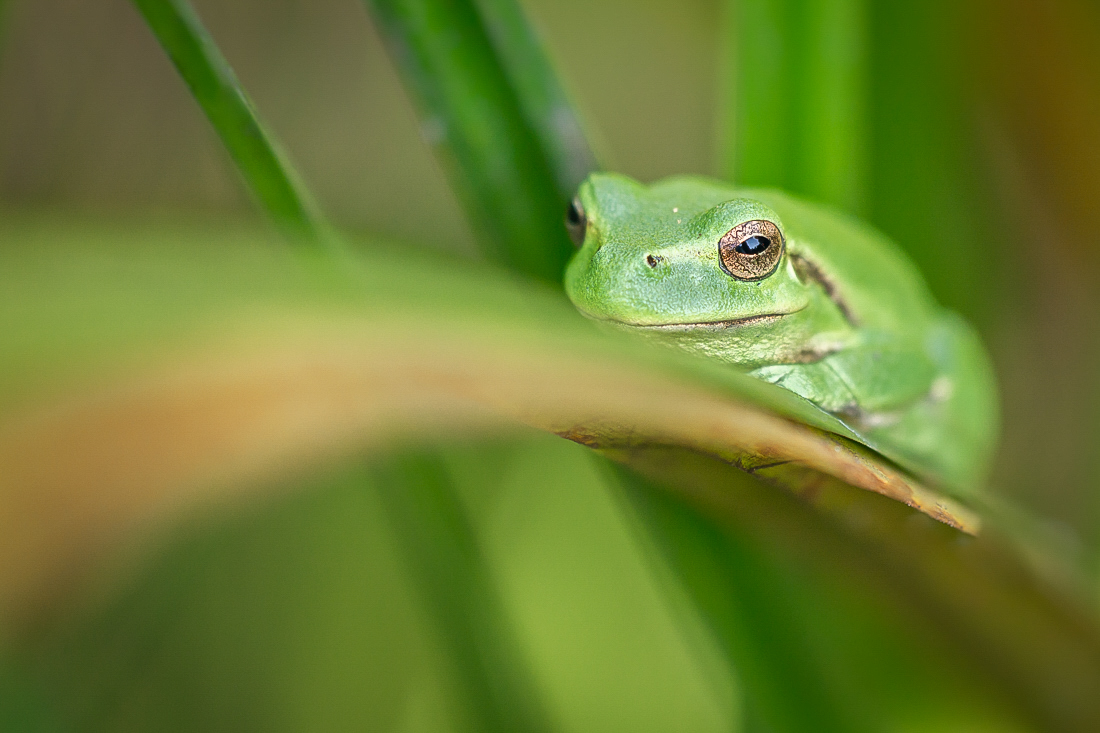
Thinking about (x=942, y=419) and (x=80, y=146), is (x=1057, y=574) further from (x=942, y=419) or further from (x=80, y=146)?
(x=80, y=146)

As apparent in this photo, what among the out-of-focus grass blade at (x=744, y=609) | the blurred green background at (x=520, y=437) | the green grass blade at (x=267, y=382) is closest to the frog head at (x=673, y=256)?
the blurred green background at (x=520, y=437)

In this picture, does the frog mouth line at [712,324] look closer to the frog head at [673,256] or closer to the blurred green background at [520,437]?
the frog head at [673,256]

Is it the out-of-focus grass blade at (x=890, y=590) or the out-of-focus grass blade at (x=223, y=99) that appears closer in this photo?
the out-of-focus grass blade at (x=223, y=99)

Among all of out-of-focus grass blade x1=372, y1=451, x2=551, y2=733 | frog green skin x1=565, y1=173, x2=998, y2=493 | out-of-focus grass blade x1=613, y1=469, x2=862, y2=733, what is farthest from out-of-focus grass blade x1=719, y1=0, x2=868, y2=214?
out-of-focus grass blade x1=372, y1=451, x2=551, y2=733

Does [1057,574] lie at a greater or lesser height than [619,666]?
lesser

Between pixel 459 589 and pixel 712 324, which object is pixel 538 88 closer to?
pixel 712 324

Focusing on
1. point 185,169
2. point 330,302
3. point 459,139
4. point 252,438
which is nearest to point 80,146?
point 185,169

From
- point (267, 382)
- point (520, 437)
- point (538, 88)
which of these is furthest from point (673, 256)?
point (267, 382)
